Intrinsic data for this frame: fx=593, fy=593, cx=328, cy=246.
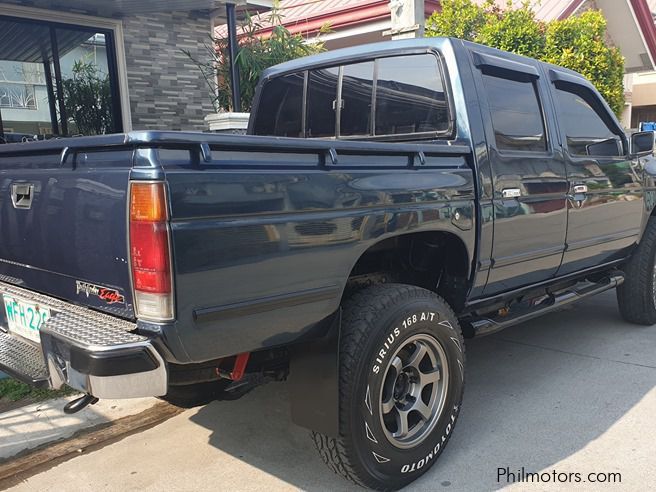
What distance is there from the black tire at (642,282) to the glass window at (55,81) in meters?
6.24

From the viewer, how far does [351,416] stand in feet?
8.20

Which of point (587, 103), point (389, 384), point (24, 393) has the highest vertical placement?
point (587, 103)

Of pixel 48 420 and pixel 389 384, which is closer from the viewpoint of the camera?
pixel 389 384

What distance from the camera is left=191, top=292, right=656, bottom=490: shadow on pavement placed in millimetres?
3027

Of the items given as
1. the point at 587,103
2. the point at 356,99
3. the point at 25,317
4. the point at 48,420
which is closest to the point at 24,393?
the point at 48,420

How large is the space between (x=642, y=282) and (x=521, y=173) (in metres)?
2.28

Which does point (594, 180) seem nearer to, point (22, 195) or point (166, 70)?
point (22, 195)

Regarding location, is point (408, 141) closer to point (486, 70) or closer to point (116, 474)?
point (486, 70)

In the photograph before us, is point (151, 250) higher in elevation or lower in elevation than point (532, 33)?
lower

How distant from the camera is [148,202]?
1.95 m

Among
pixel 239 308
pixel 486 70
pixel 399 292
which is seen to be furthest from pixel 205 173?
pixel 486 70

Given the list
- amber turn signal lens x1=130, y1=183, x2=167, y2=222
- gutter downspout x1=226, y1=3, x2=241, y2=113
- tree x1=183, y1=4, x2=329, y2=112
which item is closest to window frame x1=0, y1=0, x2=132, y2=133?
tree x1=183, y1=4, x2=329, y2=112

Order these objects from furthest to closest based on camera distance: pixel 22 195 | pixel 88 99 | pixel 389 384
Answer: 1. pixel 88 99
2. pixel 389 384
3. pixel 22 195

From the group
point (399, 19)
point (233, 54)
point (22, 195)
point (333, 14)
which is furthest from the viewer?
point (333, 14)
